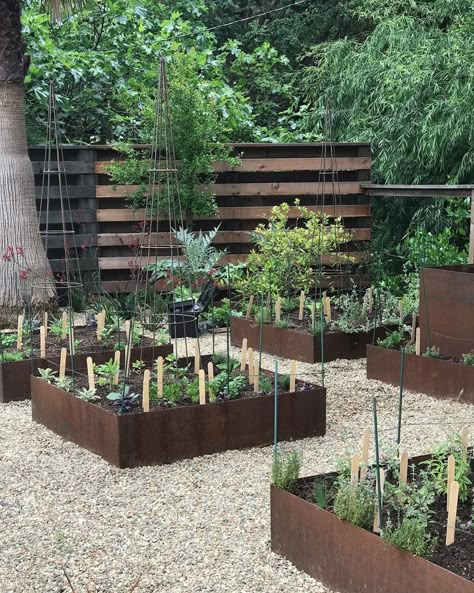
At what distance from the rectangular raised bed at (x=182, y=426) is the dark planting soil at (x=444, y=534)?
119 centimetres

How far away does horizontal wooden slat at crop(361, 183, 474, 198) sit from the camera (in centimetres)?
802

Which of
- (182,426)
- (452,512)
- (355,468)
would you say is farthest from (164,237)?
(452,512)

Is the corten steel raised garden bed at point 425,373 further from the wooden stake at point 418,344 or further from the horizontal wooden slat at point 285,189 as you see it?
the horizontal wooden slat at point 285,189

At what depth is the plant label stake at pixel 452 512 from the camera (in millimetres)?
2910

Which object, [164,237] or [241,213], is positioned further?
[241,213]

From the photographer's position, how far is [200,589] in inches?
122

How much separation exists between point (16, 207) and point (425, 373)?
13.2 feet

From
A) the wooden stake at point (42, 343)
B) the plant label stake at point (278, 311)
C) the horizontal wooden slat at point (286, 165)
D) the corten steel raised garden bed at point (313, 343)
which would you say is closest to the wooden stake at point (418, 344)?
the corten steel raised garden bed at point (313, 343)

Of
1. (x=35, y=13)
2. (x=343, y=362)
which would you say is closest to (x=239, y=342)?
(x=343, y=362)

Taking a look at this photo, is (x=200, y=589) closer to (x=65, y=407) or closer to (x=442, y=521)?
(x=442, y=521)

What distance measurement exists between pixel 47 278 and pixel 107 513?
446 cm

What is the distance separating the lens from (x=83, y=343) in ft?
20.7

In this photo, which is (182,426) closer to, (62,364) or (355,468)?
(62,364)

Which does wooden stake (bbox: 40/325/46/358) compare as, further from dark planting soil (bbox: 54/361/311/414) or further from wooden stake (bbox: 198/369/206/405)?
wooden stake (bbox: 198/369/206/405)
